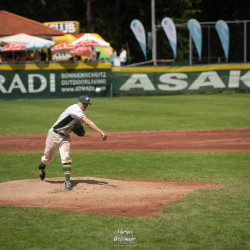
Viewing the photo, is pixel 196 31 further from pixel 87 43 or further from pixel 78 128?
pixel 78 128

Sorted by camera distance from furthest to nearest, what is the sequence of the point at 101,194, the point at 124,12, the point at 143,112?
the point at 124,12
the point at 143,112
the point at 101,194

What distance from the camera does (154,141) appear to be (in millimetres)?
16969

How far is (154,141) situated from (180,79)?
1565cm

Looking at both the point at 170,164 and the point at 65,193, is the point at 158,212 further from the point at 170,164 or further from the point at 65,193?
the point at 170,164

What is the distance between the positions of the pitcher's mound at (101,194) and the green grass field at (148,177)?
1.10 ft

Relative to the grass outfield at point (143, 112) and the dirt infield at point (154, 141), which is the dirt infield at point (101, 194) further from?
the grass outfield at point (143, 112)

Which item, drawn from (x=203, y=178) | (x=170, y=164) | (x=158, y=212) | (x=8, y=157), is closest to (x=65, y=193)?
(x=158, y=212)

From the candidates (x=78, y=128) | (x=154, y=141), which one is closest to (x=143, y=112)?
(x=154, y=141)

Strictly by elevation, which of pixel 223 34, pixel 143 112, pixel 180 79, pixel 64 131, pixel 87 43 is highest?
pixel 223 34

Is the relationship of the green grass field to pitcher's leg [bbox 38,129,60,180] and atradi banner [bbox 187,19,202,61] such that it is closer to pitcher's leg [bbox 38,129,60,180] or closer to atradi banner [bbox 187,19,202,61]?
pitcher's leg [bbox 38,129,60,180]

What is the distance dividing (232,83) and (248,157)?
19.2m

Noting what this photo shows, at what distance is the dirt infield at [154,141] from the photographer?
52.3ft

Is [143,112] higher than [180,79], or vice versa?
[180,79]

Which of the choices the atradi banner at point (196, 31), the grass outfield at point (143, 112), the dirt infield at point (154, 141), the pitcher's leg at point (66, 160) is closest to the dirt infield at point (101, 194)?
the pitcher's leg at point (66, 160)
